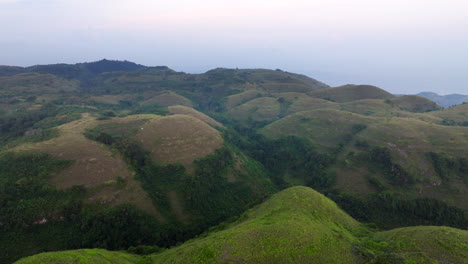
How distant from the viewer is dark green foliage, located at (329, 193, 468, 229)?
5422cm

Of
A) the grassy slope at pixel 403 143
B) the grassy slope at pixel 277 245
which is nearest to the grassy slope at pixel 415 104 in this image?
the grassy slope at pixel 403 143

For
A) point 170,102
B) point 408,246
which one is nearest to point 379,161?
point 408,246

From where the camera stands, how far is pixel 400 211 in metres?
58.7

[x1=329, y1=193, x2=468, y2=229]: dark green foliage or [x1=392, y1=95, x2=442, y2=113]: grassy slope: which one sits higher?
[x1=392, y1=95, x2=442, y2=113]: grassy slope

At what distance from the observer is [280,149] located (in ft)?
322

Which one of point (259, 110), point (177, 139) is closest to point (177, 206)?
point (177, 139)

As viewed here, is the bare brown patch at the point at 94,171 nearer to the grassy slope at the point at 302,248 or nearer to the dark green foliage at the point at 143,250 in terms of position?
the dark green foliage at the point at 143,250

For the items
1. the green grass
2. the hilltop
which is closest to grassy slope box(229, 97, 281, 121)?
the hilltop

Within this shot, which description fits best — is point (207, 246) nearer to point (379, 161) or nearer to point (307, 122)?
point (379, 161)

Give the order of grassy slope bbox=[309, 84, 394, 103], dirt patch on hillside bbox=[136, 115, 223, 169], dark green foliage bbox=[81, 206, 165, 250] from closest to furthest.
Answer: dark green foliage bbox=[81, 206, 165, 250] < dirt patch on hillside bbox=[136, 115, 223, 169] < grassy slope bbox=[309, 84, 394, 103]

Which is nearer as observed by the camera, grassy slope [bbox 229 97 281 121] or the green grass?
the green grass

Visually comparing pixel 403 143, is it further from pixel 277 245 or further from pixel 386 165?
pixel 277 245

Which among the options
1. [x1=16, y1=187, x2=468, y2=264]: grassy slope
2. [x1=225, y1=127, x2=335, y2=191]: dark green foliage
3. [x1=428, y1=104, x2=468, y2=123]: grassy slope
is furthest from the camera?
[x1=428, y1=104, x2=468, y2=123]: grassy slope

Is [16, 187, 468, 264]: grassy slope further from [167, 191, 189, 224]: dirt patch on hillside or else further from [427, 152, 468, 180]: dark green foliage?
[427, 152, 468, 180]: dark green foliage
